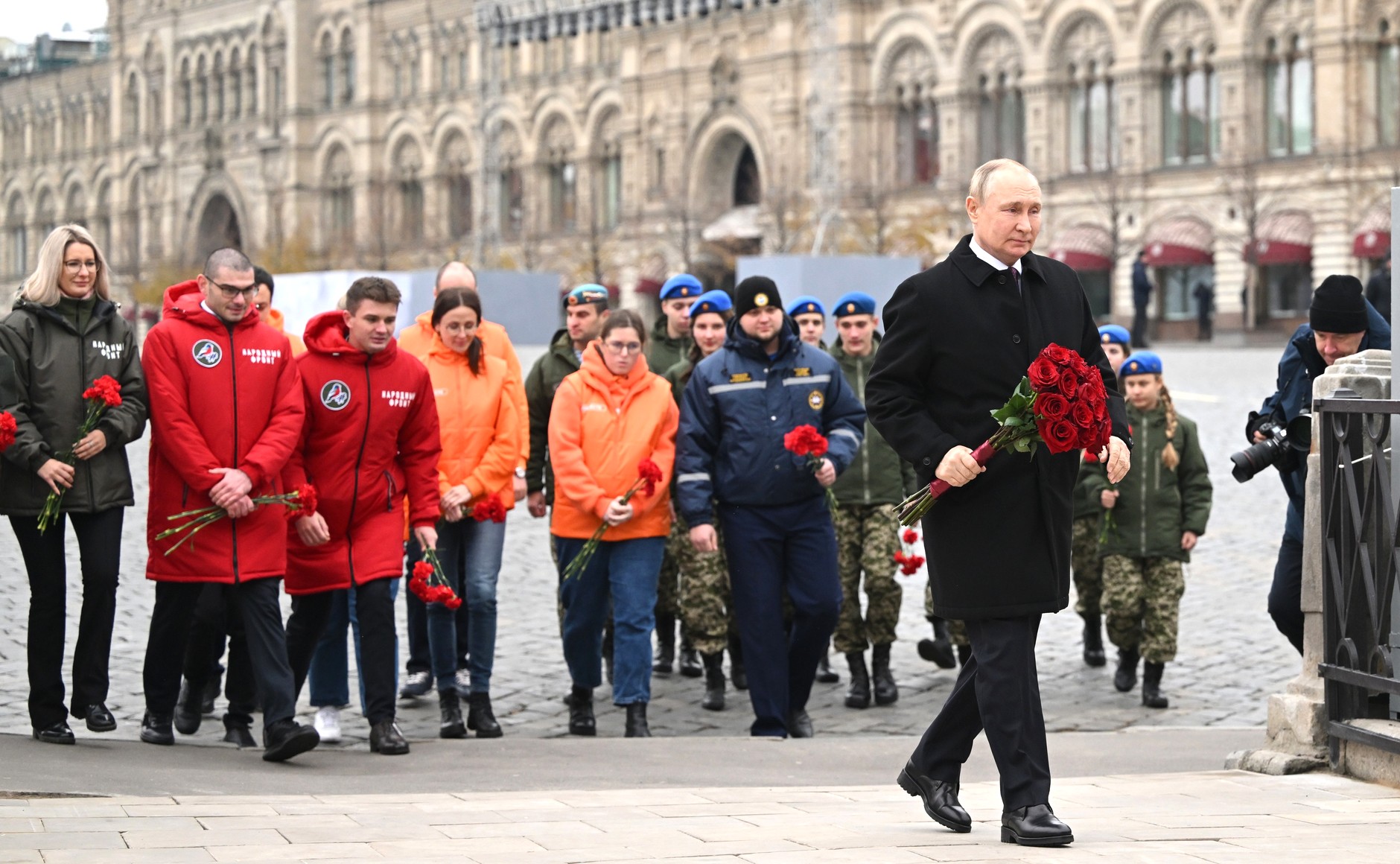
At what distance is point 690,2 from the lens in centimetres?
5244

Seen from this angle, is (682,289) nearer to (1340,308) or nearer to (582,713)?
(582,713)

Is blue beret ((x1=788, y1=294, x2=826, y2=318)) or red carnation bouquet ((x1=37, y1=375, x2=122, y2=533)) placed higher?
blue beret ((x1=788, y1=294, x2=826, y2=318))

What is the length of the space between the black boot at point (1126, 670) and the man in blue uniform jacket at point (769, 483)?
2089 mm

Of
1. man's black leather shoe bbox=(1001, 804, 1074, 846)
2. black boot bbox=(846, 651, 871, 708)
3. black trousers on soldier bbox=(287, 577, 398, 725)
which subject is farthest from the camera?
black boot bbox=(846, 651, 871, 708)

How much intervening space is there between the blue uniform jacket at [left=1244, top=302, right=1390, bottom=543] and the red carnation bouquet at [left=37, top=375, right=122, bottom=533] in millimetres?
4592

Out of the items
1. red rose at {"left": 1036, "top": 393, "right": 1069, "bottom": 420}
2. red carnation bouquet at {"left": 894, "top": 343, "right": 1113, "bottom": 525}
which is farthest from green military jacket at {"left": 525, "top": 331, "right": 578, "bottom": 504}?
A: red rose at {"left": 1036, "top": 393, "right": 1069, "bottom": 420}

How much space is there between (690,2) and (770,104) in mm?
4431

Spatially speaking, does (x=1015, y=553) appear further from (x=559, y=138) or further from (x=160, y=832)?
(x=559, y=138)

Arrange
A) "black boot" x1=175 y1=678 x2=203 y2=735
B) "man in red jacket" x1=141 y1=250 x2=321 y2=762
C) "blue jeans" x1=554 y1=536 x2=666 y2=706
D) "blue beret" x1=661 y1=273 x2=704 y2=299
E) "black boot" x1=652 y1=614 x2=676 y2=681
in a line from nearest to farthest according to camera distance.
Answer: "man in red jacket" x1=141 y1=250 x2=321 y2=762
"black boot" x1=175 y1=678 x2=203 y2=735
"blue jeans" x1=554 y1=536 x2=666 y2=706
"blue beret" x1=661 y1=273 x2=704 y2=299
"black boot" x1=652 y1=614 x2=676 y2=681

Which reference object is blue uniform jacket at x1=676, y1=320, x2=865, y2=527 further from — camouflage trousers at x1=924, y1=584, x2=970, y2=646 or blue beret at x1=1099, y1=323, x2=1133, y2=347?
blue beret at x1=1099, y1=323, x2=1133, y2=347

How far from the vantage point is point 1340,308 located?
7734 millimetres

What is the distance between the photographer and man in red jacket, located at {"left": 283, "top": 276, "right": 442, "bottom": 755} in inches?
313

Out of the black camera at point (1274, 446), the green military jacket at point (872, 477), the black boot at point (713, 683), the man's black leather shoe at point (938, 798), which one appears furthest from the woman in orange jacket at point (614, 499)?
the man's black leather shoe at point (938, 798)

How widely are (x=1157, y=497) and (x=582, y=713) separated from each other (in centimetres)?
332
